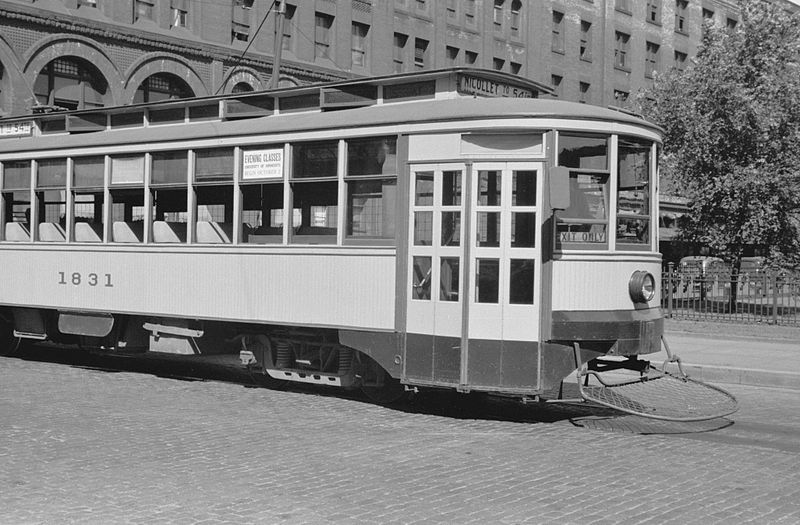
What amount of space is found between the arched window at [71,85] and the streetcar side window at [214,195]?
19.4 m

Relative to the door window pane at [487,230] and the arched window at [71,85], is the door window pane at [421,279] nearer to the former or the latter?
the door window pane at [487,230]

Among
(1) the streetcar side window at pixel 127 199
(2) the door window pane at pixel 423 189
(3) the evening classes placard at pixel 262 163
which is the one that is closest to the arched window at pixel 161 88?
(1) the streetcar side window at pixel 127 199

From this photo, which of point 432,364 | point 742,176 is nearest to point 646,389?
point 432,364

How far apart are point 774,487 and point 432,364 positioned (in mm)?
3492

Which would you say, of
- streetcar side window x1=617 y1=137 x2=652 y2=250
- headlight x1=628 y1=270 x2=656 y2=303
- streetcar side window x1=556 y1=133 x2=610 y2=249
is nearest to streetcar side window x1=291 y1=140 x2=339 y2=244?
streetcar side window x1=556 y1=133 x2=610 y2=249

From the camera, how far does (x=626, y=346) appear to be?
9227 millimetres

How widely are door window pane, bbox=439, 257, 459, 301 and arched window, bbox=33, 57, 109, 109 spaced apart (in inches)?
887

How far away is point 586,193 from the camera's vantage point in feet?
30.5

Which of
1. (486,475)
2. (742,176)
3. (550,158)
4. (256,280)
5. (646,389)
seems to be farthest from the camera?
(742,176)

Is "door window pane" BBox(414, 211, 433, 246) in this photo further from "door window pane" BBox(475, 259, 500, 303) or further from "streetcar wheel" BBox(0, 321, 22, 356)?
"streetcar wheel" BBox(0, 321, 22, 356)

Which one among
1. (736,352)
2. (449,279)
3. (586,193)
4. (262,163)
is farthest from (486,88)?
(736,352)

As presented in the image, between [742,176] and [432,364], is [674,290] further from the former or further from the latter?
[432,364]

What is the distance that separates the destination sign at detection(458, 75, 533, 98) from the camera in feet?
33.1

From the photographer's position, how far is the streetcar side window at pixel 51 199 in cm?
1283
